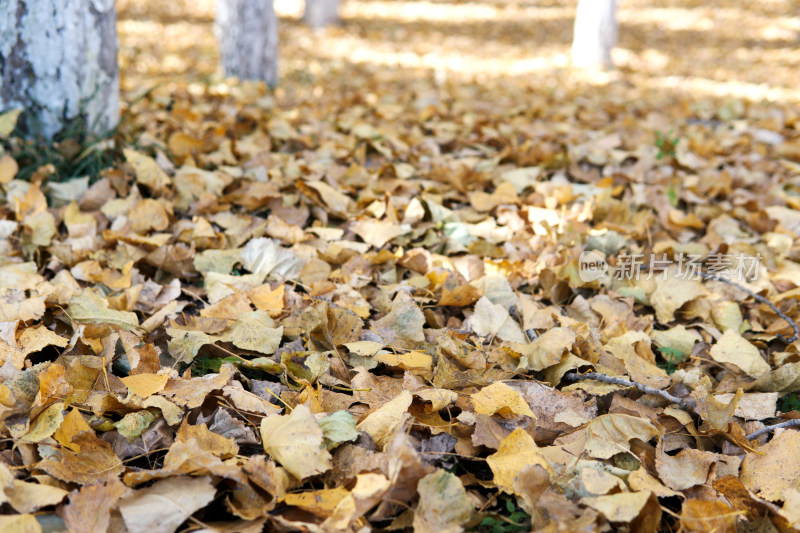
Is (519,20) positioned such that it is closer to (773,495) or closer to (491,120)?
(491,120)

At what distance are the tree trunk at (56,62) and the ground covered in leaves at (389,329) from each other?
0.42ft

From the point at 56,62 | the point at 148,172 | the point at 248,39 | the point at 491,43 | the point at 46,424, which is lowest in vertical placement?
the point at 46,424

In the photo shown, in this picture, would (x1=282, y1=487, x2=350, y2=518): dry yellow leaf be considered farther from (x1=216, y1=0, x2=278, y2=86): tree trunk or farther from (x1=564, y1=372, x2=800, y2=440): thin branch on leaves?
(x1=216, y1=0, x2=278, y2=86): tree trunk

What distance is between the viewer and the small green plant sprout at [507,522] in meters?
1.04

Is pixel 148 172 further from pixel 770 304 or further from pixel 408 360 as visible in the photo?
pixel 770 304

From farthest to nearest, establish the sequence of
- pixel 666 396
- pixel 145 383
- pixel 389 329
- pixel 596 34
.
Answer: pixel 596 34 < pixel 389 329 < pixel 666 396 < pixel 145 383

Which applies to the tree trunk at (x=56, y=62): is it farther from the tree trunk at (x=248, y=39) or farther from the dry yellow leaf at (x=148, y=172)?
the tree trunk at (x=248, y=39)

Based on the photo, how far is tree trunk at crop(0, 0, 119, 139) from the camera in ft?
7.02

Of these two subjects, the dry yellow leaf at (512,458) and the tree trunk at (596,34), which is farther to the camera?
the tree trunk at (596,34)

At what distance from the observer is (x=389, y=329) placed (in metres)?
1.50

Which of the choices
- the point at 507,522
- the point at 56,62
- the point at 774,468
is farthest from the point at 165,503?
the point at 56,62

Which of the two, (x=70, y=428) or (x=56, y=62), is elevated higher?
(x=56, y=62)

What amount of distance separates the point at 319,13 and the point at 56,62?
20.7ft

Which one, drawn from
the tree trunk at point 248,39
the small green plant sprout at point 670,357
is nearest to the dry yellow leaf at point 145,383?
the small green plant sprout at point 670,357
